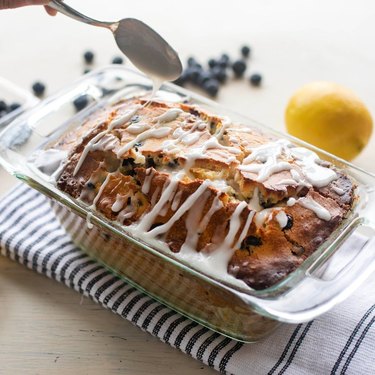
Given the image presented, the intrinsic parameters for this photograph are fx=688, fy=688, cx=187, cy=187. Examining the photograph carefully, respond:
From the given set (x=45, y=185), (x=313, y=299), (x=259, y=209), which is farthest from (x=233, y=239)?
(x=45, y=185)

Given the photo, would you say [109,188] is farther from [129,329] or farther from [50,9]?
[50,9]

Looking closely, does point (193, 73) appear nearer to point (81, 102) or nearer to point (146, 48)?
point (81, 102)

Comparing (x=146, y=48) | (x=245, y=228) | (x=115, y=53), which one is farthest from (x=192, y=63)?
(x=245, y=228)

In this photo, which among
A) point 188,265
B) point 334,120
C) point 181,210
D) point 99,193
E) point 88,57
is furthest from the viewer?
point 88,57

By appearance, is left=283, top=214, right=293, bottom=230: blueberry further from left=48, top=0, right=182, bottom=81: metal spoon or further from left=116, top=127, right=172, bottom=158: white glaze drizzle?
left=48, top=0, right=182, bottom=81: metal spoon

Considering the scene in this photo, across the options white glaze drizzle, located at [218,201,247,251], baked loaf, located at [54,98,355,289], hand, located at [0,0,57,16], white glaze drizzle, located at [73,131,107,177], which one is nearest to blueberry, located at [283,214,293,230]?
baked loaf, located at [54,98,355,289]

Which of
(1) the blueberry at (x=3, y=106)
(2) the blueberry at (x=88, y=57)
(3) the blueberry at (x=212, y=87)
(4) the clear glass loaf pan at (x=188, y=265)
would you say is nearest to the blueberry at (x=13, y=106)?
(1) the blueberry at (x=3, y=106)

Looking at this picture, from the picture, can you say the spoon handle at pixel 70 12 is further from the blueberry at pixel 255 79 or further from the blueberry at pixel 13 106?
the blueberry at pixel 255 79
